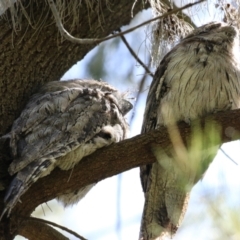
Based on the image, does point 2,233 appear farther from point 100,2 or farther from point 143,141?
point 100,2

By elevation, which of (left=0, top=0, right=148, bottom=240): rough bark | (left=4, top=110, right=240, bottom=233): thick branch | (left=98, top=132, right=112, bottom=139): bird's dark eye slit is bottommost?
(left=4, top=110, right=240, bottom=233): thick branch

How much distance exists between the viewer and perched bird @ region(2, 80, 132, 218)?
2.86 metres

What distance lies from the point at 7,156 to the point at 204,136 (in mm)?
1000

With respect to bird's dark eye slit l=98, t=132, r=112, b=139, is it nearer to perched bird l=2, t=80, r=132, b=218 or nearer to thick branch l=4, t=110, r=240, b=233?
perched bird l=2, t=80, r=132, b=218

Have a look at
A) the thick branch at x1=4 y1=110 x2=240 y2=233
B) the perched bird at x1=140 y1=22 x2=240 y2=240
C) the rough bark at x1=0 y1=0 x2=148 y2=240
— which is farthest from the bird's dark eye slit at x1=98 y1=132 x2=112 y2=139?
the rough bark at x1=0 y1=0 x2=148 y2=240

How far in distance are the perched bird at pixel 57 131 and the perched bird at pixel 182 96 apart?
0.27 m

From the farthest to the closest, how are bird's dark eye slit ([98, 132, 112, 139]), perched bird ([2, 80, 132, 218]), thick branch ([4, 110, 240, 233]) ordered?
bird's dark eye slit ([98, 132, 112, 139])
perched bird ([2, 80, 132, 218])
thick branch ([4, 110, 240, 233])

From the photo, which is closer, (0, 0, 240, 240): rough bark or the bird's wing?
(0, 0, 240, 240): rough bark

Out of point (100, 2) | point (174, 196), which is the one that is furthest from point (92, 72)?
point (174, 196)

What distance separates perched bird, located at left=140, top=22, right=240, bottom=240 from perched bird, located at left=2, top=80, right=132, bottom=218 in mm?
273

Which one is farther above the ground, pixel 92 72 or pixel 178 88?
pixel 92 72

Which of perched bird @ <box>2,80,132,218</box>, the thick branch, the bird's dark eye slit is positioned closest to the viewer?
the thick branch

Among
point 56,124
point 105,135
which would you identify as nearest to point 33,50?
point 56,124

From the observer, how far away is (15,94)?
321 cm
